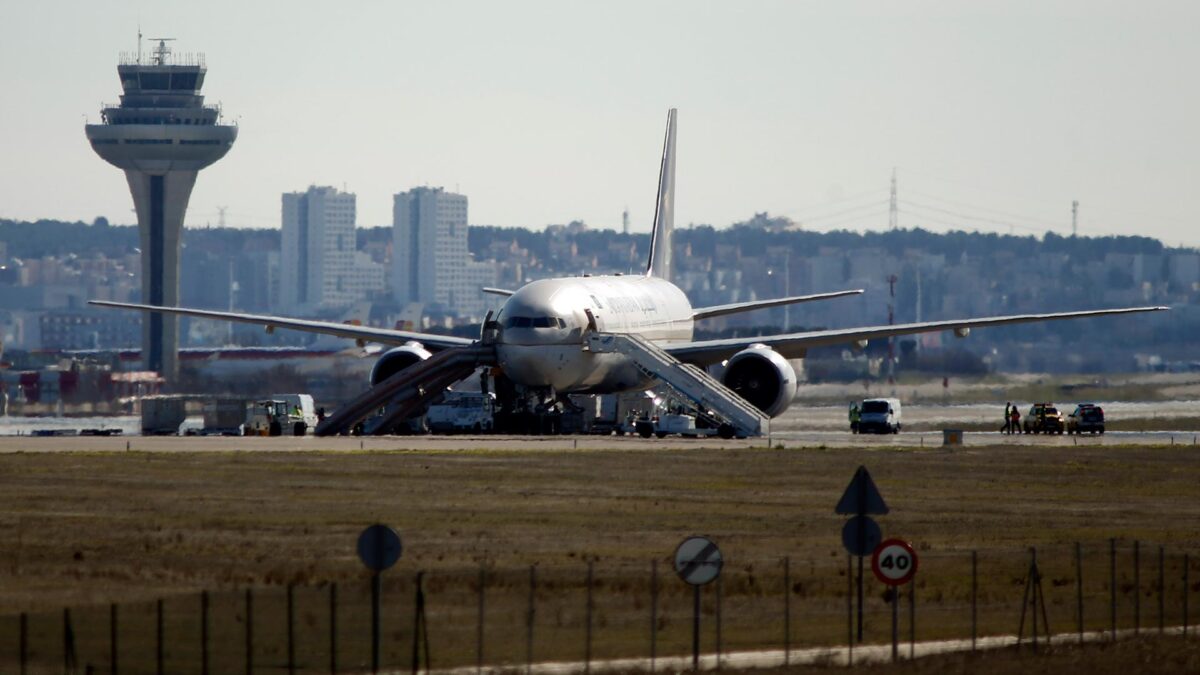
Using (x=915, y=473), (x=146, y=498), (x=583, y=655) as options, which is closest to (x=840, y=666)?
(x=583, y=655)

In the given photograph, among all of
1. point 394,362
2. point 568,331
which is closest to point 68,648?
point 568,331

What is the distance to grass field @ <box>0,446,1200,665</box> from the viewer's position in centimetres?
2972

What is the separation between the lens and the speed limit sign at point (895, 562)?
86.8ft

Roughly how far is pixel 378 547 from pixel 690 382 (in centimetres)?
4988

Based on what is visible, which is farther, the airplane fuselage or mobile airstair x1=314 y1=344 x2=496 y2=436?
mobile airstair x1=314 y1=344 x2=496 y2=436

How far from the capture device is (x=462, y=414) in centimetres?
7394

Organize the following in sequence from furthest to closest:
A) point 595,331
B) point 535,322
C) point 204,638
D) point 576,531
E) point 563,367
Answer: point 595,331, point 563,367, point 535,322, point 576,531, point 204,638

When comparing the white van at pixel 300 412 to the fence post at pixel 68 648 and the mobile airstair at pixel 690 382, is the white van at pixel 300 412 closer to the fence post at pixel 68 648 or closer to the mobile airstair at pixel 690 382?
the mobile airstair at pixel 690 382

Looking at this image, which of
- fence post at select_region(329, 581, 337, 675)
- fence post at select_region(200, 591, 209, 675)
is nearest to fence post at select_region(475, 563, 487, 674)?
fence post at select_region(329, 581, 337, 675)

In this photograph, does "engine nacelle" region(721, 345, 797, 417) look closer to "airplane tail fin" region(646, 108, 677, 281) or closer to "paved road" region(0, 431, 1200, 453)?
"paved road" region(0, 431, 1200, 453)

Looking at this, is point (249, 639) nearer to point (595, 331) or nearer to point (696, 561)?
point (696, 561)

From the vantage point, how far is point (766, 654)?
2700 cm

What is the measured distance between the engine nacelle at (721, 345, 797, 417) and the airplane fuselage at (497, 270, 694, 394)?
3821 millimetres

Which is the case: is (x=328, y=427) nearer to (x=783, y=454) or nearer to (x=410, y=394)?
(x=410, y=394)
